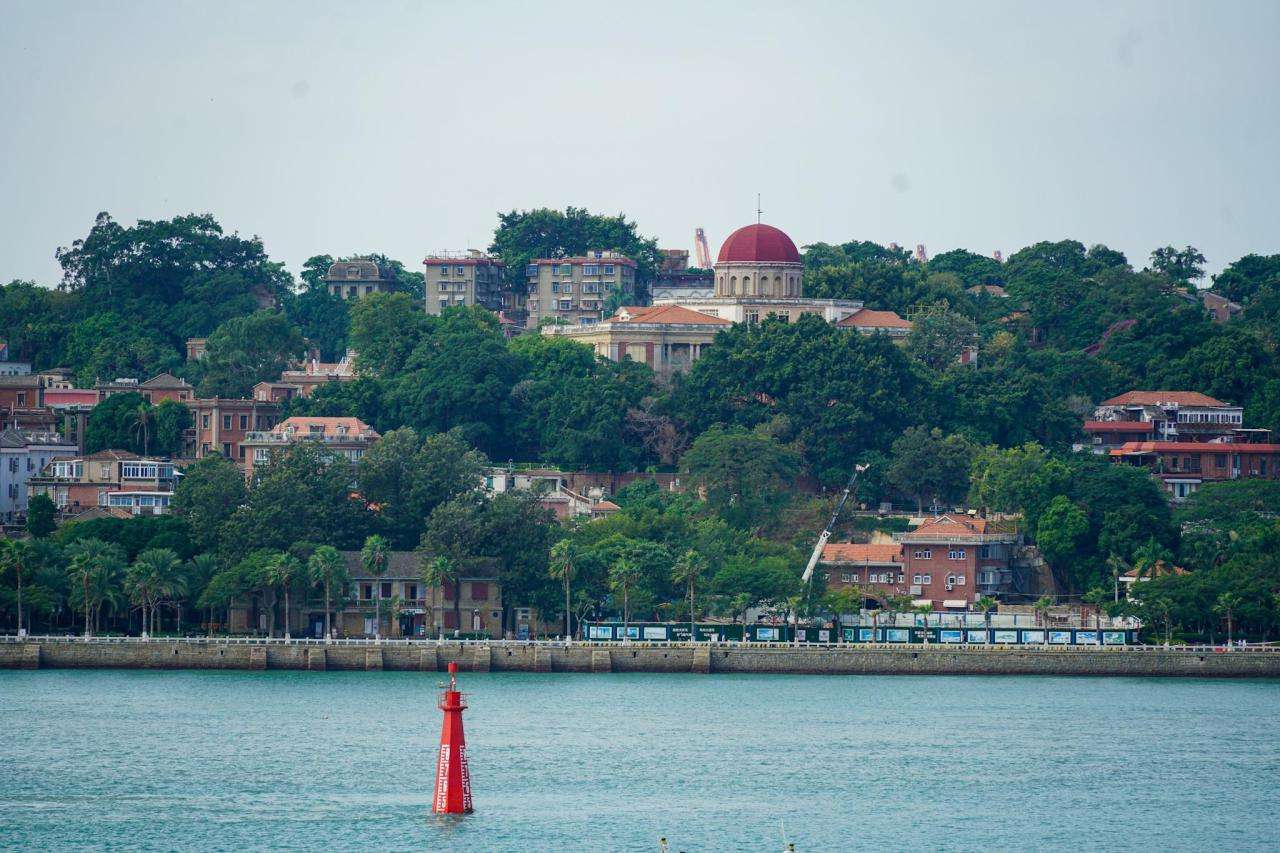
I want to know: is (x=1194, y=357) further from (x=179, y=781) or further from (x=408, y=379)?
(x=179, y=781)

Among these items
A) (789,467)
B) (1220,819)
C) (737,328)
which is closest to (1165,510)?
(789,467)

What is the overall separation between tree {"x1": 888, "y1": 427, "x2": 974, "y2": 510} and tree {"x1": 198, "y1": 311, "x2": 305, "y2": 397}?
35868mm

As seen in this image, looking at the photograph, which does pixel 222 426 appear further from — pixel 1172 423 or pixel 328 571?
pixel 1172 423

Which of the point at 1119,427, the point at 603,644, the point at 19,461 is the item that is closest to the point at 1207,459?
the point at 1119,427

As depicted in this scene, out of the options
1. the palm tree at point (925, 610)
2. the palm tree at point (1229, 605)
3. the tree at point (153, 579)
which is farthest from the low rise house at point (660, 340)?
the palm tree at point (1229, 605)

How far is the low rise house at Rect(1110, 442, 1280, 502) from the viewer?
126m

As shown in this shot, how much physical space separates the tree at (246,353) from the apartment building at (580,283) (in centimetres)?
1875

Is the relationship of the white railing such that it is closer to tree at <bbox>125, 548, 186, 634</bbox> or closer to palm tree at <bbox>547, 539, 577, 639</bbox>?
tree at <bbox>125, 548, 186, 634</bbox>

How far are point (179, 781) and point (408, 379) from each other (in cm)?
6335

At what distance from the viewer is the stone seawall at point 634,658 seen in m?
94.3

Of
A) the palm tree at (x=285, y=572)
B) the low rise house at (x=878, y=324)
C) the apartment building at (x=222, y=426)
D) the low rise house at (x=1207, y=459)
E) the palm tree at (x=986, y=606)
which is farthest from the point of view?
the low rise house at (x=878, y=324)

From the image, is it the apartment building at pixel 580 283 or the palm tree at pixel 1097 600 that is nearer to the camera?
the palm tree at pixel 1097 600

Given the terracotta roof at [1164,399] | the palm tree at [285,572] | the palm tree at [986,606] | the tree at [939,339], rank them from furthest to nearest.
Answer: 1. the tree at [939,339]
2. the terracotta roof at [1164,399]
3. the palm tree at [986,606]
4. the palm tree at [285,572]

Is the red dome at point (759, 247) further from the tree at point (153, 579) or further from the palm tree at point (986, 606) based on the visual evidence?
the tree at point (153, 579)
